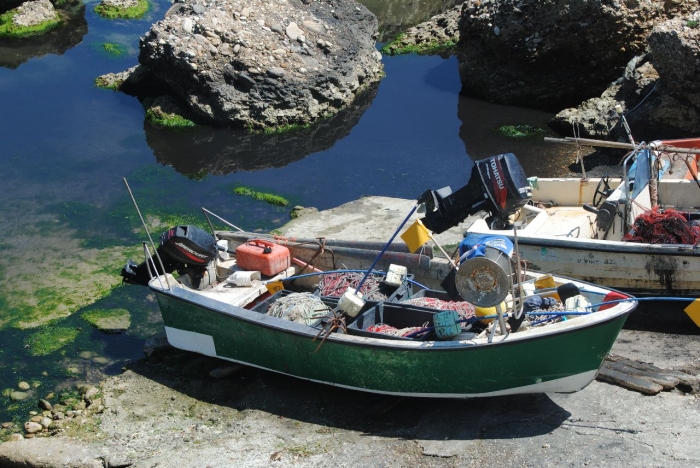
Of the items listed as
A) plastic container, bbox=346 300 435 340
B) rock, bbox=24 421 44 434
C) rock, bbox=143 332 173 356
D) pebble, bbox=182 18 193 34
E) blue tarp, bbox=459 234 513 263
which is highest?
blue tarp, bbox=459 234 513 263

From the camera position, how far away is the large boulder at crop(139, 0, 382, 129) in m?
15.4

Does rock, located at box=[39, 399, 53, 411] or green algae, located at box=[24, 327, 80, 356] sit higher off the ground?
rock, located at box=[39, 399, 53, 411]

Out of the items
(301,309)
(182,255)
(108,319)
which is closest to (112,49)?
(108,319)

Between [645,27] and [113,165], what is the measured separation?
9434mm

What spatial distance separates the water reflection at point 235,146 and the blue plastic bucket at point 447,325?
7.65 metres

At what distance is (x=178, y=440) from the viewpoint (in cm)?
738

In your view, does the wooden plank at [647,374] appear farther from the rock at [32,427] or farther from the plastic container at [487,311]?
the rock at [32,427]

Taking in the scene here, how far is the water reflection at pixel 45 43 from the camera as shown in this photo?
2006cm

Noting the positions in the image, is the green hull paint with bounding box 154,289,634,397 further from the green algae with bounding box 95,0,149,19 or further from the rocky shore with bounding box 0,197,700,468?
the green algae with bounding box 95,0,149,19

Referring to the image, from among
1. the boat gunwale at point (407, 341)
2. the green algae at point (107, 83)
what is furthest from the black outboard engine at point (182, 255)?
the green algae at point (107, 83)

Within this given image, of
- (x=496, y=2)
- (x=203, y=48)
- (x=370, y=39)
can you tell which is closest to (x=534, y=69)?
Answer: (x=496, y=2)

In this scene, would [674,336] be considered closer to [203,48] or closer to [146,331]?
[146,331]

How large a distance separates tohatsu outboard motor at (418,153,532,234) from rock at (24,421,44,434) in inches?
156

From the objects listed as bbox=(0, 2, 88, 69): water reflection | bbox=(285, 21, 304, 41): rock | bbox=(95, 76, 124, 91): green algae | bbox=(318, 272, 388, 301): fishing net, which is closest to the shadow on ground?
bbox=(318, 272, 388, 301): fishing net
